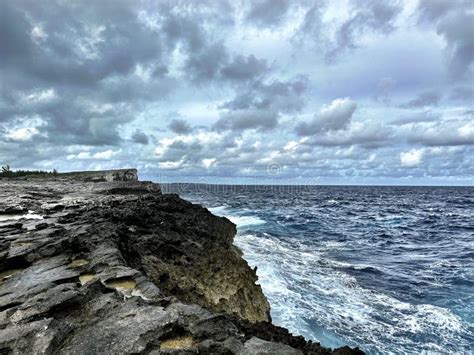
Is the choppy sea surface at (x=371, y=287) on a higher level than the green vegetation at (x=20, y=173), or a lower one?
lower

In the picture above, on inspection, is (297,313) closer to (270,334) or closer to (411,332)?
(411,332)

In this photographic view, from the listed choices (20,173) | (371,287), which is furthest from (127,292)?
(20,173)

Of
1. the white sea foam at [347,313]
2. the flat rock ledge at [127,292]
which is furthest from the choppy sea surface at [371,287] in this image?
the flat rock ledge at [127,292]

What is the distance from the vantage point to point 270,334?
6.36 m

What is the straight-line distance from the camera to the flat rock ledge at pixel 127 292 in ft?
17.0

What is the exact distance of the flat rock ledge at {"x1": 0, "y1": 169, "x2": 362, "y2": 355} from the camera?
5187 mm

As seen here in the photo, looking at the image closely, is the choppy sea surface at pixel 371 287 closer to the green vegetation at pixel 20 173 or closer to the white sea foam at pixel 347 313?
the white sea foam at pixel 347 313

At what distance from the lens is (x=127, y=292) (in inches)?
273

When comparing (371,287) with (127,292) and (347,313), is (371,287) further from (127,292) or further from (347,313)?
(127,292)

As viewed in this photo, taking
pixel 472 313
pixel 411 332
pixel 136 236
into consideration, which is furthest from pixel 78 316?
pixel 472 313

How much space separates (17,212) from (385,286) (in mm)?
18598

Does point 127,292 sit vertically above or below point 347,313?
above

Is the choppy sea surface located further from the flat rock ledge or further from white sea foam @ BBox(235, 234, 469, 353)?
the flat rock ledge

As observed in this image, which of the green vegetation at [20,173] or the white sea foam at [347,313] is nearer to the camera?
the white sea foam at [347,313]
